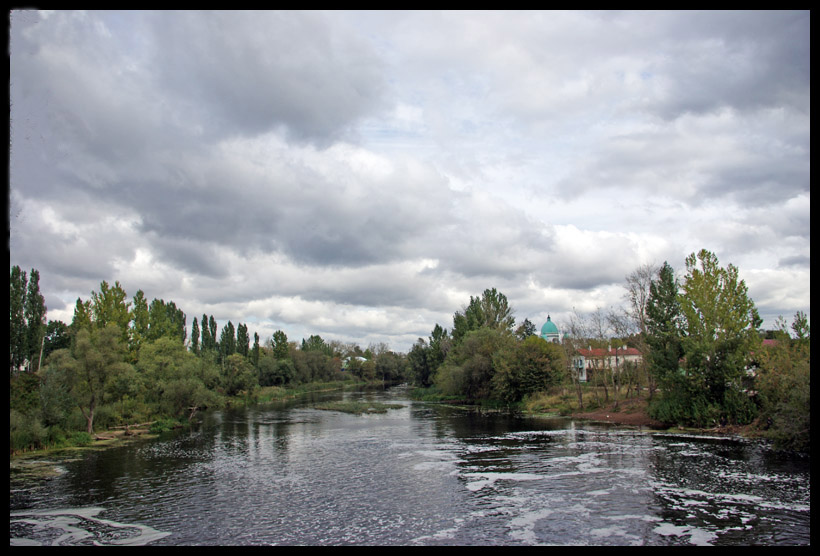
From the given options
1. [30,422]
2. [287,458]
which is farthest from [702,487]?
[30,422]

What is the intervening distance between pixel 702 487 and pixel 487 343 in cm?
4683

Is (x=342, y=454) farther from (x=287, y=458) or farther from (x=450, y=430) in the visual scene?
(x=450, y=430)

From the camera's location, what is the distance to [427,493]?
2152 cm

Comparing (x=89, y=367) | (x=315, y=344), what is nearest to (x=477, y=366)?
(x=89, y=367)

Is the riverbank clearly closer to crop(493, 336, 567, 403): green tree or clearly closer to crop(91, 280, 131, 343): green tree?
crop(493, 336, 567, 403): green tree

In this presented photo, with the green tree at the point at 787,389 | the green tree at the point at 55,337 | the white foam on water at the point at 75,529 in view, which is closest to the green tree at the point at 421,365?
the green tree at the point at 55,337

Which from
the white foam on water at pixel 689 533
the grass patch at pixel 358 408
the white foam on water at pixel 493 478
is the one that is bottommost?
the grass patch at pixel 358 408

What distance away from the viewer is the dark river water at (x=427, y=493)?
53.5ft

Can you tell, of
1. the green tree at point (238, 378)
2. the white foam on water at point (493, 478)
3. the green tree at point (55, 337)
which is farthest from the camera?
the green tree at point (55, 337)

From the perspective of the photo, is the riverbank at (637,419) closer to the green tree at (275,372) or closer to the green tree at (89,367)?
the green tree at (89,367)

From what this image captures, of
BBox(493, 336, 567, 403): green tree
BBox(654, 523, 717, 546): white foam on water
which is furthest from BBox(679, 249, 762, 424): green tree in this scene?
BBox(654, 523, 717, 546): white foam on water

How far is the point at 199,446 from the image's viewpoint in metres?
35.2

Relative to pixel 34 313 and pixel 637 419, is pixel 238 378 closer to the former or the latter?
pixel 34 313

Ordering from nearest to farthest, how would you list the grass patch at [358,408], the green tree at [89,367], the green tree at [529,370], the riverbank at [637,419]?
1. the riverbank at [637,419]
2. the green tree at [89,367]
3. the green tree at [529,370]
4. the grass patch at [358,408]
